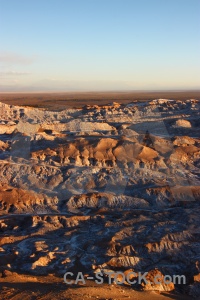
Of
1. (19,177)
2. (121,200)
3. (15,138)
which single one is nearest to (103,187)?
(121,200)

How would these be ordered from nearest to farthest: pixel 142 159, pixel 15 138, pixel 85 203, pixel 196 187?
pixel 85 203 < pixel 196 187 < pixel 142 159 < pixel 15 138

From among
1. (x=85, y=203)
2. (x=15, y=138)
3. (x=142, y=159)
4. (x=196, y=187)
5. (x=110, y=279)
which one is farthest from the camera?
(x=15, y=138)

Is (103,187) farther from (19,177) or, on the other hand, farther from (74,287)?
(74,287)

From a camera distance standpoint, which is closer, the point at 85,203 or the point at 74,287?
the point at 74,287

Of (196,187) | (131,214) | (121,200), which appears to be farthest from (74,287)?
(196,187)

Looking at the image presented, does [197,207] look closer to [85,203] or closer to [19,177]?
[85,203]

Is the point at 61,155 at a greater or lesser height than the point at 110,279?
greater
